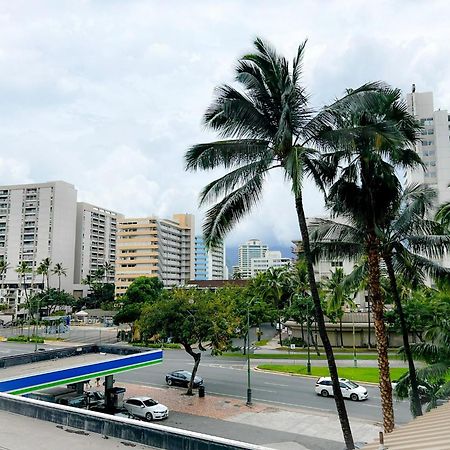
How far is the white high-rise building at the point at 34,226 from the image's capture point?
117m

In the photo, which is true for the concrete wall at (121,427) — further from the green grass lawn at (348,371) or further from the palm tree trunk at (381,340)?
the green grass lawn at (348,371)

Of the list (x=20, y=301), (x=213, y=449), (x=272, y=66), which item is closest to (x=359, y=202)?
(x=272, y=66)

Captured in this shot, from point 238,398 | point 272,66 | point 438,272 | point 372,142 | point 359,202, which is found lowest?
point 238,398

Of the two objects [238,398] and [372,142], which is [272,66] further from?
[238,398]

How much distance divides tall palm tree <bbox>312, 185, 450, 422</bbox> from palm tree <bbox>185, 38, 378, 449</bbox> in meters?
2.64

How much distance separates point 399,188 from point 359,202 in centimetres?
174

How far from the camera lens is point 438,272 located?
50.8 ft

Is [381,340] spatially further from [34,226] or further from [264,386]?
[34,226]

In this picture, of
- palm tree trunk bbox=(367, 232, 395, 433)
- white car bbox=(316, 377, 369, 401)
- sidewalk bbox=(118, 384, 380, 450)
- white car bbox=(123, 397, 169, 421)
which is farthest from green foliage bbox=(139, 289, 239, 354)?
palm tree trunk bbox=(367, 232, 395, 433)

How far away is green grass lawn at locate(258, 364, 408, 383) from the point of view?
115ft

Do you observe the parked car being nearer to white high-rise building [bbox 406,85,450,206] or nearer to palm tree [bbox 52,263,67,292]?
white high-rise building [bbox 406,85,450,206]

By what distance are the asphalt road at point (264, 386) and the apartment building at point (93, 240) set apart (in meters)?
90.7

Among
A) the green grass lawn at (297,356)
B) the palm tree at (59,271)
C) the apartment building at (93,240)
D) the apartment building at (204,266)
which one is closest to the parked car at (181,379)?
the green grass lawn at (297,356)

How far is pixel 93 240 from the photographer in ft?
436
